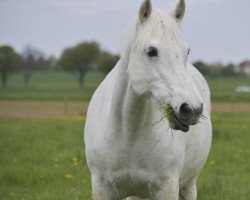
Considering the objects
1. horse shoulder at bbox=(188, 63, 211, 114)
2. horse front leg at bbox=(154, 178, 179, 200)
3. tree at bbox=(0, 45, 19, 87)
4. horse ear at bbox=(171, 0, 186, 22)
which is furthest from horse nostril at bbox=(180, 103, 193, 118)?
tree at bbox=(0, 45, 19, 87)

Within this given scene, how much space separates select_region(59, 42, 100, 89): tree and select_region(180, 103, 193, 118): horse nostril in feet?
187

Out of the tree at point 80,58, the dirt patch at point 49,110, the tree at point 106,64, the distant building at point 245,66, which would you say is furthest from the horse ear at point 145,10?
the distant building at point 245,66

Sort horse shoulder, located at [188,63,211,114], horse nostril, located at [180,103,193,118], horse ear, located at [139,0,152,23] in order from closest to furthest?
horse nostril, located at [180,103,193,118] < horse ear, located at [139,0,152,23] < horse shoulder, located at [188,63,211,114]

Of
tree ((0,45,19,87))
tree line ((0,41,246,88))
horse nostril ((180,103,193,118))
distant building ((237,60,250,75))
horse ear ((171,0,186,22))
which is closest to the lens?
horse nostril ((180,103,193,118))

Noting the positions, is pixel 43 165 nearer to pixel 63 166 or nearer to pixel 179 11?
pixel 63 166

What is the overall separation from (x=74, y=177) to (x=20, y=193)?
1.13 m

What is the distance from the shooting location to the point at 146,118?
13.2 feet

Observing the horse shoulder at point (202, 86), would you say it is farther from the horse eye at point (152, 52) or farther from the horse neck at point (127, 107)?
the horse eye at point (152, 52)

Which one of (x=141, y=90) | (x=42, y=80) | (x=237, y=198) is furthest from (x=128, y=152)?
(x=42, y=80)

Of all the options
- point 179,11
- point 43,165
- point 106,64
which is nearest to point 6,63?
point 106,64

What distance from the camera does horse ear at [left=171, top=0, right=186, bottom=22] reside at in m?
3.74

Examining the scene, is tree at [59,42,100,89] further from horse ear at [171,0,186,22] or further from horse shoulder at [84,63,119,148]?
horse ear at [171,0,186,22]

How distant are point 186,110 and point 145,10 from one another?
31.9 inches

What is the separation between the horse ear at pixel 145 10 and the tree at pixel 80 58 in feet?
185
